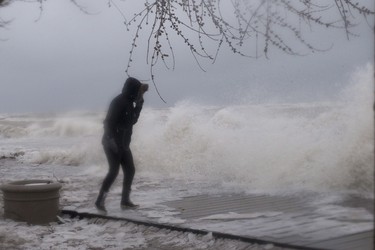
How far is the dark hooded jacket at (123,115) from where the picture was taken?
30.1 ft

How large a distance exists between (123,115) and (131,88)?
44 cm

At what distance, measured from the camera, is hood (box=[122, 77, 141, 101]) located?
9.16 m

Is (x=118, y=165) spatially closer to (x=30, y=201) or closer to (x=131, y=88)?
Result: (x=131, y=88)

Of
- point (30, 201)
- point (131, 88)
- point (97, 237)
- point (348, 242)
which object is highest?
point (131, 88)

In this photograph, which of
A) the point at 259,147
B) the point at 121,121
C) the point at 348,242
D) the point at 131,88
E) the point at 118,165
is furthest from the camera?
the point at 259,147

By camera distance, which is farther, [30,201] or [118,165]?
[118,165]

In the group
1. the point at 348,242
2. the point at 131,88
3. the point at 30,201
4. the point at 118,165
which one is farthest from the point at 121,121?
the point at 348,242

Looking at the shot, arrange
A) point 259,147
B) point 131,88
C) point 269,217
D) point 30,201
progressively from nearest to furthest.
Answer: point 269,217, point 30,201, point 131,88, point 259,147

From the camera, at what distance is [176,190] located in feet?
A: 39.6

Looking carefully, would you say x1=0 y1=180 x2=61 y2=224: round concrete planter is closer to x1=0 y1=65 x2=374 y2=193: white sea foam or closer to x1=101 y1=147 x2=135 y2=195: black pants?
x1=101 y1=147 x2=135 y2=195: black pants

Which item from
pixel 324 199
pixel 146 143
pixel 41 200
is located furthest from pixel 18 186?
pixel 146 143

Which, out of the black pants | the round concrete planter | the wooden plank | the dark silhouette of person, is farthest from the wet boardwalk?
the dark silhouette of person

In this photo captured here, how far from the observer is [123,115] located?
9266mm

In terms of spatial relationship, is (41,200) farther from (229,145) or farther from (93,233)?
(229,145)
